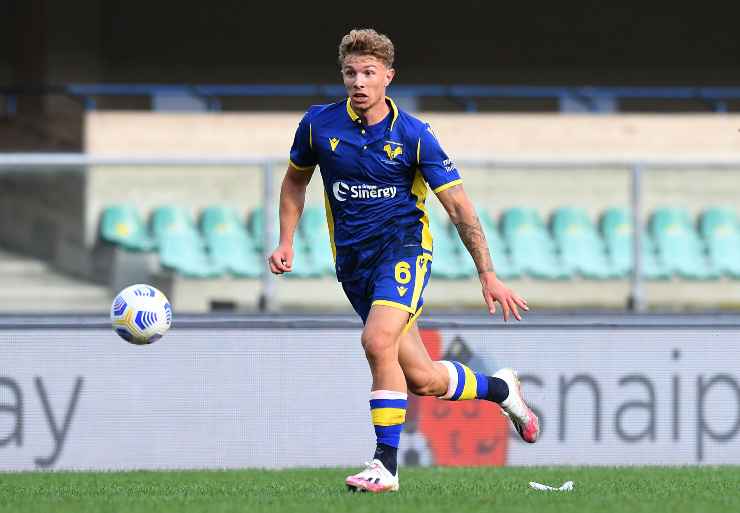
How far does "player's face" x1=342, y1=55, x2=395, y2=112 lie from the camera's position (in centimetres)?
652

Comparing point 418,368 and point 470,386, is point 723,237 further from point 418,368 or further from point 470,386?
point 418,368

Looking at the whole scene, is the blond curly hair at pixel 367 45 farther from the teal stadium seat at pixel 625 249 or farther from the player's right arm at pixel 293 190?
the teal stadium seat at pixel 625 249

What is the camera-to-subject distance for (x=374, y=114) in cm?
667

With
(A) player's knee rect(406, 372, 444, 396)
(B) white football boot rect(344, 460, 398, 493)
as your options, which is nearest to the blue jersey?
(A) player's knee rect(406, 372, 444, 396)

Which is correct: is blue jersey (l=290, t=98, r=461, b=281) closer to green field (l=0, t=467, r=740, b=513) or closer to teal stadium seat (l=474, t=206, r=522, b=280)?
green field (l=0, t=467, r=740, b=513)

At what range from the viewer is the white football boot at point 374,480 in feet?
21.0

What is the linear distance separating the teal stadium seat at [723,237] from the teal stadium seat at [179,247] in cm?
334

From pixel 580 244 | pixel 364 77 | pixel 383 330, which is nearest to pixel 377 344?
pixel 383 330

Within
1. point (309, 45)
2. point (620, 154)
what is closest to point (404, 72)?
point (309, 45)

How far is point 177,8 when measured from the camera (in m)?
19.8

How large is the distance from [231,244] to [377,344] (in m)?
3.40

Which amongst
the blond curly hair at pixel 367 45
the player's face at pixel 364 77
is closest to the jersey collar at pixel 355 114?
the player's face at pixel 364 77

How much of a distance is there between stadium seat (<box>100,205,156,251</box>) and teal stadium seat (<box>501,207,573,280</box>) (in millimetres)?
2407

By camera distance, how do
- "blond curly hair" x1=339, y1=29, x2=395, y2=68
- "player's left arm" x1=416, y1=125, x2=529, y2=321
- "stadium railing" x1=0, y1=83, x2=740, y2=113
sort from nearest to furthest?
"blond curly hair" x1=339, y1=29, x2=395, y2=68 → "player's left arm" x1=416, y1=125, x2=529, y2=321 → "stadium railing" x1=0, y1=83, x2=740, y2=113
